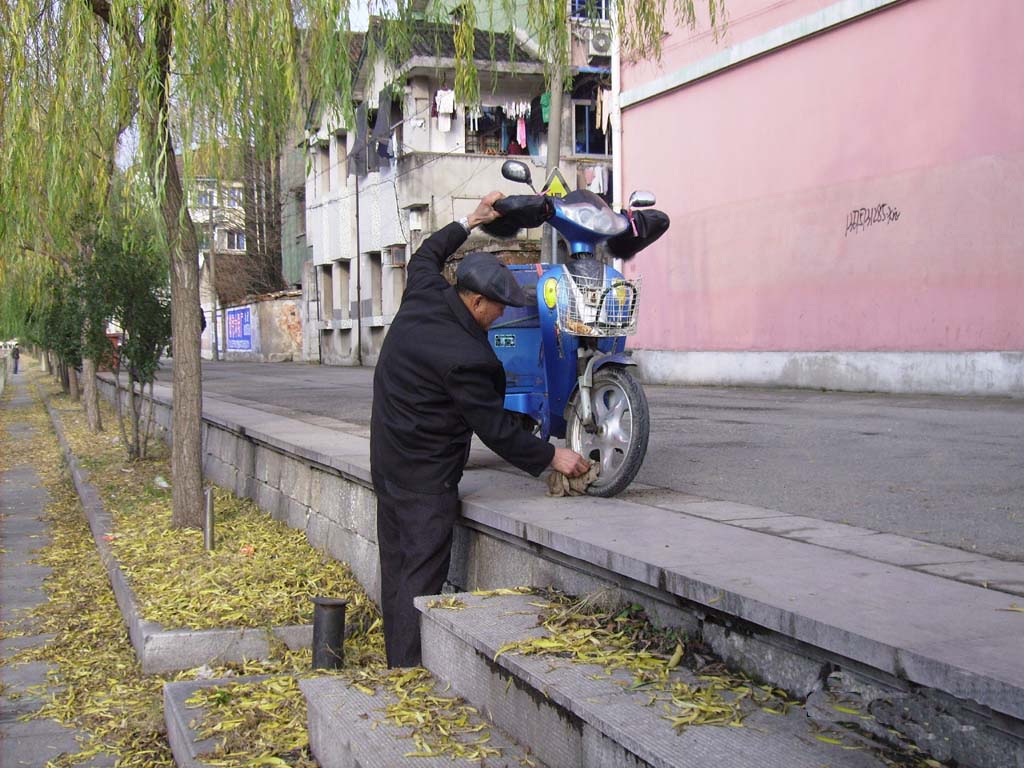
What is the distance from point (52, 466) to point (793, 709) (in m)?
14.1

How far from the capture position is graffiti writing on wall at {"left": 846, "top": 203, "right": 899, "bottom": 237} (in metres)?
13.5

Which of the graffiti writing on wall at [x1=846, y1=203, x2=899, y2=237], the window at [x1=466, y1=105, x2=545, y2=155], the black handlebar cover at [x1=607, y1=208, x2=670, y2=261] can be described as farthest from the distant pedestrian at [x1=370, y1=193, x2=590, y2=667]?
the window at [x1=466, y1=105, x2=545, y2=155]

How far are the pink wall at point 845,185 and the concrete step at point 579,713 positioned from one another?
32.7ft

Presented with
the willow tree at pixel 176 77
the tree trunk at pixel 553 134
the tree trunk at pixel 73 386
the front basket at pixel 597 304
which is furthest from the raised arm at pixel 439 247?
the tree trunk at pixel 73 386

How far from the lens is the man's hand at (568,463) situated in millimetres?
4426

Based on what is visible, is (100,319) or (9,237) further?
(100,319)

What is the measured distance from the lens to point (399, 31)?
641 cm

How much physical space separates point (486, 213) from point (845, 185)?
411 inches

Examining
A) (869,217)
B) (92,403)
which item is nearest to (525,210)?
(869,217)

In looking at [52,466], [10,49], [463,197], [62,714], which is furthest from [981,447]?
[463,197]

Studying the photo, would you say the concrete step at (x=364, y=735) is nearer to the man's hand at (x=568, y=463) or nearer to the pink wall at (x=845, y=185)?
the man's hand at (x=568, y=463)

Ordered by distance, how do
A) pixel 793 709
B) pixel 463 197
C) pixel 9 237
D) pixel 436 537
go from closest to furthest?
pixel 793 709, pixel 436 537, pixel 9 237, pixel 463 197

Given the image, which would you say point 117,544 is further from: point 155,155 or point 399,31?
point 399,31

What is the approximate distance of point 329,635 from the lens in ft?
15.7
